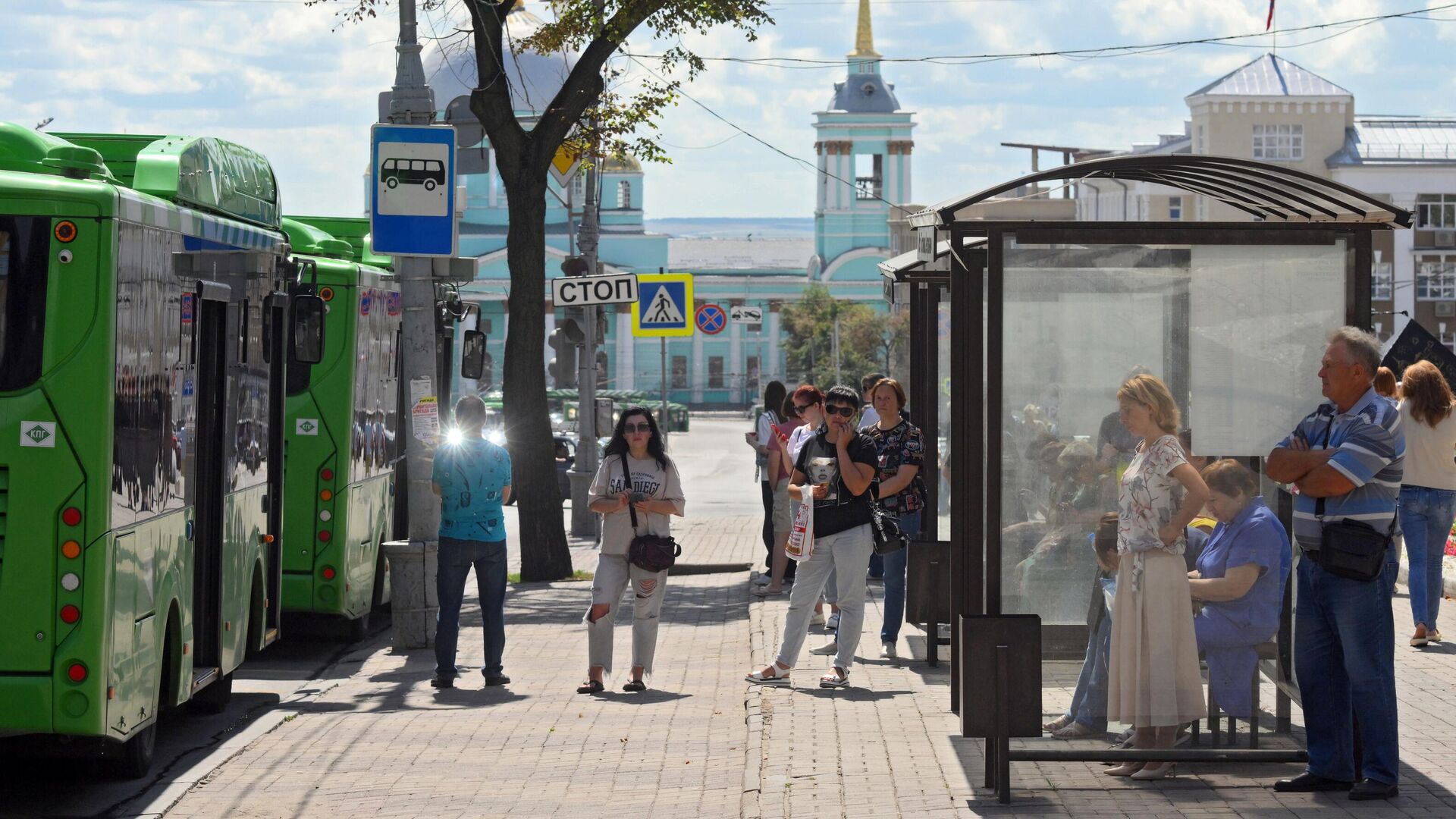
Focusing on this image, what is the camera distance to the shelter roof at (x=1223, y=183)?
738cm

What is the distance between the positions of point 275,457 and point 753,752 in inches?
151

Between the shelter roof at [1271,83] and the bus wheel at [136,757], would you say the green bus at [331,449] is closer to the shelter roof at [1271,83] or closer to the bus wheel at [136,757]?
the bus wheel at [136,757]

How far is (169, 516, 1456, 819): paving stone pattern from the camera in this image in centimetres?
736

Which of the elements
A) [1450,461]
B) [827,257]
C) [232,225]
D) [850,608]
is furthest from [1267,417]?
[827,257]

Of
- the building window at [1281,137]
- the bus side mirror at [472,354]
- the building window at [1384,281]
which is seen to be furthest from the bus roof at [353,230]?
the building window at [1281,137]

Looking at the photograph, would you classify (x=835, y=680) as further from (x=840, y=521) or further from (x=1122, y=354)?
(x=1122, y=354)

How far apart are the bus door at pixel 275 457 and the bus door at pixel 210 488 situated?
3.67 ft

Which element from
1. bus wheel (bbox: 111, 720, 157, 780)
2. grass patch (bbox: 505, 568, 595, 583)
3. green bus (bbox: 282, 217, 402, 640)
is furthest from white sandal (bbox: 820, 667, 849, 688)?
grass patch (bbox: 505, 568, 595, 583)

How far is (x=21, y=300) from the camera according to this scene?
720cm

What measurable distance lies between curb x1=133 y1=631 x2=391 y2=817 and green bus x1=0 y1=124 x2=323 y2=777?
26 cm

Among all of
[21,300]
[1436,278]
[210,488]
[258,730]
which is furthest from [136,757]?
[1436,278]

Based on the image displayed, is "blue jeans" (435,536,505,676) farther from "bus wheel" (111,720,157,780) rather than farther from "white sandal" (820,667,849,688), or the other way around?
"bus wheel" (111,720,157,780)

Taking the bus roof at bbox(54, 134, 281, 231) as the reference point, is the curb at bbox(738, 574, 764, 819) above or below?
below

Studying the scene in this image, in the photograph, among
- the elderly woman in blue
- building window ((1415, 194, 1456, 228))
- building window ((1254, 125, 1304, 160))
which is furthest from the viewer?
building window ((1254, 125, 1304, 160))
